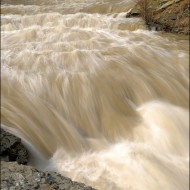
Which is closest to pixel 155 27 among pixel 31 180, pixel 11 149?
pixel 11 149

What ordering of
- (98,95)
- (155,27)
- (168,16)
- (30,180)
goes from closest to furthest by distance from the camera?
(30,180)
(98,95)
(168,16)
(155,27)

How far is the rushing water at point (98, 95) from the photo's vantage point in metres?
3.79

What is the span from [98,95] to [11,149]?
214 centimetres

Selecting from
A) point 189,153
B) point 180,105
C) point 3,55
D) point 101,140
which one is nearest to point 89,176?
point 101,140

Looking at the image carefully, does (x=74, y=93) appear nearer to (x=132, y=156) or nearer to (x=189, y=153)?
(x=132, y=156)

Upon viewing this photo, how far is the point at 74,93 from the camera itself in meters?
5.01

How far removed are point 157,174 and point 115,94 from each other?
1574 mm

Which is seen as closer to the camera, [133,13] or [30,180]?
[30,180]

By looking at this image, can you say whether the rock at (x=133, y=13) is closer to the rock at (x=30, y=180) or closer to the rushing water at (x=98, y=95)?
the rushing water at (x=98, y=95)

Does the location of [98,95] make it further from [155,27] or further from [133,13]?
[133,13]

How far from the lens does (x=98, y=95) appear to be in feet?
16.4

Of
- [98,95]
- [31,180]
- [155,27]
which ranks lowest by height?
[98,95]

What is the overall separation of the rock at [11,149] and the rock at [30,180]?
59cm

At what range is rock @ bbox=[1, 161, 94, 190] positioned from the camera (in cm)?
220
